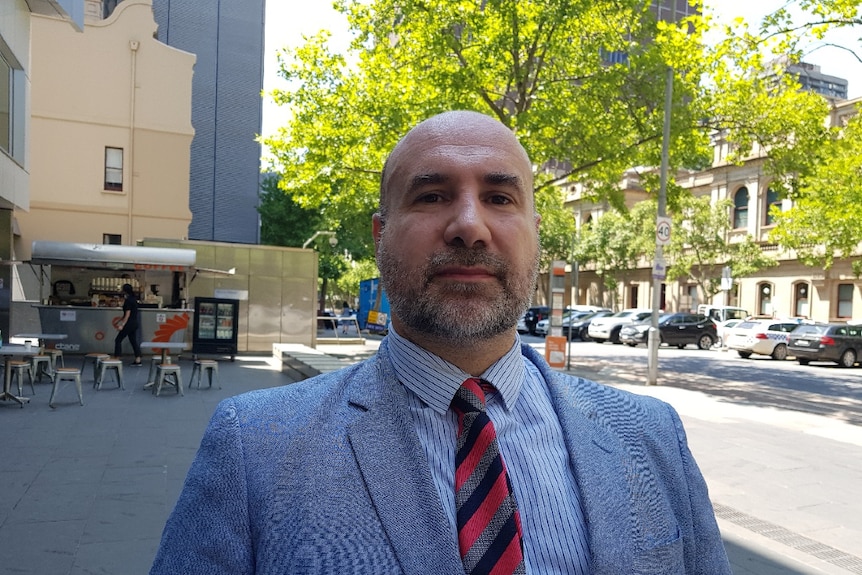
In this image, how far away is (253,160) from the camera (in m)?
36.3

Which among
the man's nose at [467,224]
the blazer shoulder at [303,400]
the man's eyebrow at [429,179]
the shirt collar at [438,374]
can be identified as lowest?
Answer: the blazer shoulder at [303,400]

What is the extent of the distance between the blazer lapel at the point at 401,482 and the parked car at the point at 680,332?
98.7 ft

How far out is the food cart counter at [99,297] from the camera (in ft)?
56.1

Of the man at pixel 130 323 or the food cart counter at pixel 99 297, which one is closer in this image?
the man at pixel 130 323

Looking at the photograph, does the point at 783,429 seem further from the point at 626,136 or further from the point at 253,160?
the point at 253,160

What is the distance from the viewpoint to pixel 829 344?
76.5ft

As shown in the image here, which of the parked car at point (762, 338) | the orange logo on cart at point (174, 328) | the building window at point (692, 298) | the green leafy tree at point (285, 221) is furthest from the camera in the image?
the building window at point (692, 298)

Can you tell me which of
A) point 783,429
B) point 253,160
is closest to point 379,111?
point 783,429

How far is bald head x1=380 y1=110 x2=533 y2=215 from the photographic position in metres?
1.40

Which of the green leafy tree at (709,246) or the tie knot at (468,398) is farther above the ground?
the green leafy tree at (709,246)

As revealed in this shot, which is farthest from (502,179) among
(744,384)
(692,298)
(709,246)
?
(692,298)

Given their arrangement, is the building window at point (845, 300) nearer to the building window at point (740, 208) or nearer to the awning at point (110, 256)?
the building window at point (740, 208)

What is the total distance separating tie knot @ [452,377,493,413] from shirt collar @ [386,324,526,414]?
0.01 m

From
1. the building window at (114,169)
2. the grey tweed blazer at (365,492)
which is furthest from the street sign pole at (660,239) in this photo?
the building window at (114,169)
